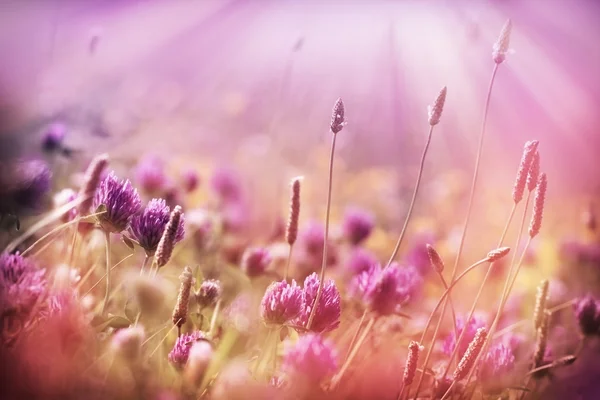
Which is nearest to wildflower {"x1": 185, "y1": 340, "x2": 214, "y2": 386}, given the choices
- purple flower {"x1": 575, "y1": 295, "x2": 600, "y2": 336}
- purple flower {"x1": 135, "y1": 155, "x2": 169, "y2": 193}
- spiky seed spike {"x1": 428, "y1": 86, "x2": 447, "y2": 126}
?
spiky seed spike {"x1": 428, "y1": 86, "x2": 447, "y2": 126}

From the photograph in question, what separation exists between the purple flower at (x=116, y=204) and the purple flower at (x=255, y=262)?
24 centimetres

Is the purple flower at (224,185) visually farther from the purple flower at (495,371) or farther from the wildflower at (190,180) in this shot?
the purple flower at (495,371)

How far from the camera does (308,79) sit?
89.0 inches

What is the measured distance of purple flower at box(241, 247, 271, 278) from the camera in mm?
632

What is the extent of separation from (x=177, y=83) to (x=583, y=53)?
5.42ft

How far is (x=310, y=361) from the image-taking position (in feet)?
1.05

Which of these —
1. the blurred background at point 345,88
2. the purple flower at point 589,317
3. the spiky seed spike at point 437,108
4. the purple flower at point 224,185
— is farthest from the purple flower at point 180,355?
the blurred background at point 345,88

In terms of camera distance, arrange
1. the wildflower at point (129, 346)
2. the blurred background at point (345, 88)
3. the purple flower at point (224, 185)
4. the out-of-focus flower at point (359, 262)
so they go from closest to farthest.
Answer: the wildflower at point (129, 346), the out-of-focus flower at point (359, 262), the purple flower at point (224, 185), the blurred background at point (345, 88)

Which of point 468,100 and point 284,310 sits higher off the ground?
point 468,100

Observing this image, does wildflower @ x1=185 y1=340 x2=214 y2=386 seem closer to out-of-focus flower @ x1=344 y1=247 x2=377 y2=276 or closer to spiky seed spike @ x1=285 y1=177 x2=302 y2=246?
spiky seed spike @ x1=285 y1=177 x2=302 y2=246

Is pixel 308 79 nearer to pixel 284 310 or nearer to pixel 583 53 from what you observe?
pixel 583 53

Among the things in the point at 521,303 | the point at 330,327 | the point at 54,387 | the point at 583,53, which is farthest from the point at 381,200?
the point at 54,387

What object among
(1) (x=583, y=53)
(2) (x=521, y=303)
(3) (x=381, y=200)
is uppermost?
(1) (x=583, y=53)

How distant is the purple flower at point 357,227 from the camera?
94cm
